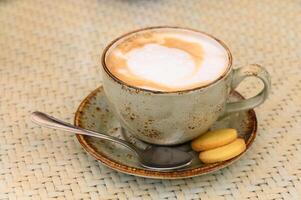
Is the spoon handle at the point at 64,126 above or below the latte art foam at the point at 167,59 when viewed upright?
below

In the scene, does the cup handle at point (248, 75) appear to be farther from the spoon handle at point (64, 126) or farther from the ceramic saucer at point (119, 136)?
the spoon handle at point (64, 126)

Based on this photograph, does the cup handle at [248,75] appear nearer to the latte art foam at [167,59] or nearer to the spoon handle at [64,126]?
the latte art foam at [167,59]

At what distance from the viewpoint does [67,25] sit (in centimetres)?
99

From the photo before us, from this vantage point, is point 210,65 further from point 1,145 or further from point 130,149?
point 1,145

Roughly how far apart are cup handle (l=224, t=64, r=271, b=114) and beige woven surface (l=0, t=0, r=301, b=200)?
0.18ft

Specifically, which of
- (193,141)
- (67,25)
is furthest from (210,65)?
(67,25)

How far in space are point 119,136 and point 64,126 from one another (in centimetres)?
7

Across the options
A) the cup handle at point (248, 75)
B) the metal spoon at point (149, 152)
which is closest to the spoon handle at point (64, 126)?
the metal spoon at point (149, 152)

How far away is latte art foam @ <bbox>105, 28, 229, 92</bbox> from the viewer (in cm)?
64

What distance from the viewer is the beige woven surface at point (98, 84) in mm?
636

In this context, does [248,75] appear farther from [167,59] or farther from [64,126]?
[64,126]

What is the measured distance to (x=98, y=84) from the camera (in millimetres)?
839

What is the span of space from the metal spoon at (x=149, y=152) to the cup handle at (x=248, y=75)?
9 centimetres

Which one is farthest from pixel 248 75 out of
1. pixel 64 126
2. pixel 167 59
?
pixel 64 126
